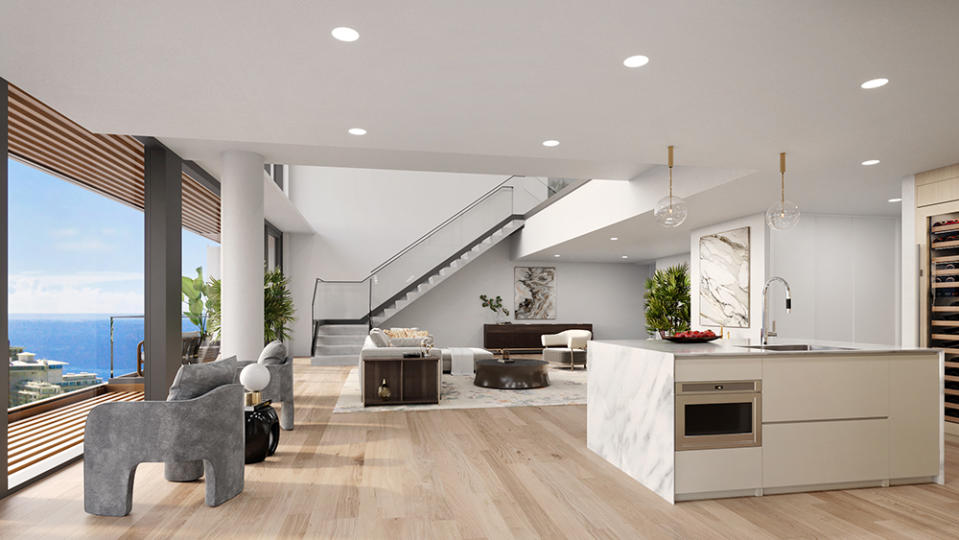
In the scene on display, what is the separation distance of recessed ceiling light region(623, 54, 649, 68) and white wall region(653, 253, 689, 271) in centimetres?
1057

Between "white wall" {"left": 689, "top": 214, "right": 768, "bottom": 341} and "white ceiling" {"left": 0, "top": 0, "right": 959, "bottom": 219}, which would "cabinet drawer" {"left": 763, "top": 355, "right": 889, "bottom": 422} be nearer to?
"white ceiling" {"left": 0, "top": 0, "right": 959, "bottom": 219}

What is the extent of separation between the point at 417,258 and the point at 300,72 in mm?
9460

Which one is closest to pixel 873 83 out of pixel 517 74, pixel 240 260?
pixel 517 74

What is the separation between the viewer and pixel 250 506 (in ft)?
11.2

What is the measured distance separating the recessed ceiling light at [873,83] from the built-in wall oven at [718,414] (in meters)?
1.93

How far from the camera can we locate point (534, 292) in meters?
14.8

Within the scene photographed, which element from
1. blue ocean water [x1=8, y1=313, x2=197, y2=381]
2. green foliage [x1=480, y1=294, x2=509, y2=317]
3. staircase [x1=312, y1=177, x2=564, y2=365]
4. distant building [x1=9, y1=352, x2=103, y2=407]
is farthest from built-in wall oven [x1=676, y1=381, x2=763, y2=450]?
green foliage [x1=480, y1=294, x2=509, y2=317]

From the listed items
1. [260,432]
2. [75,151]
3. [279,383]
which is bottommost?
[260,432]

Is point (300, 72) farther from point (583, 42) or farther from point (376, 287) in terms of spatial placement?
point (376, 287)

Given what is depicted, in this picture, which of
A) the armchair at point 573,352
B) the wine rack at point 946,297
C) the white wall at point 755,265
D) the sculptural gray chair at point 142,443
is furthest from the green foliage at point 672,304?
the sculptural gray chair at point 142,443

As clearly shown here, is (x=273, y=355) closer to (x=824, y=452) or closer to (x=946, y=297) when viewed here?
(x=824, y=452)

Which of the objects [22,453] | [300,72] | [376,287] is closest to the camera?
[300,72]

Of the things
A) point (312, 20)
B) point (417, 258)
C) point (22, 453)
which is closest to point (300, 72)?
point (312, 20)

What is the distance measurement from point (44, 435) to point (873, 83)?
7.01 m
